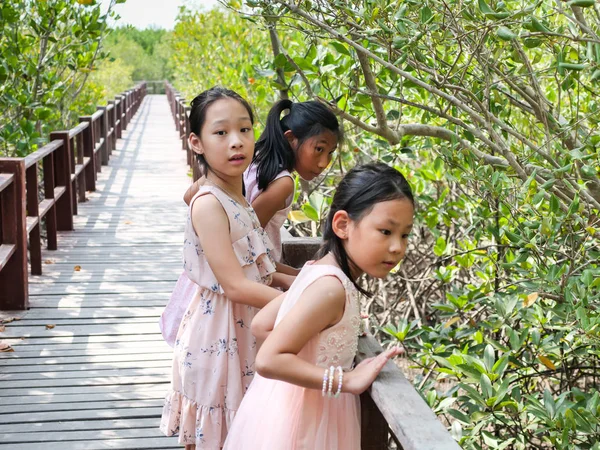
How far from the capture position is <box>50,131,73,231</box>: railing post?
762 cm

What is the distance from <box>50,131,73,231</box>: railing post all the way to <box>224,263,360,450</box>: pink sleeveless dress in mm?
5947

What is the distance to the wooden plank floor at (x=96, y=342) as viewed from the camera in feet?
12.1

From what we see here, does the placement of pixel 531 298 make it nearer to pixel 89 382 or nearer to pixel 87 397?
pixel 87 397

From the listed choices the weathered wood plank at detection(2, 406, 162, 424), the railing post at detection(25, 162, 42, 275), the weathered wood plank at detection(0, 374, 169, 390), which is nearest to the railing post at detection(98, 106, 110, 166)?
the railing post at detection(25, 162, 42, 275)

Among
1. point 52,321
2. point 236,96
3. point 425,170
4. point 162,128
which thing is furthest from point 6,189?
point 162,128

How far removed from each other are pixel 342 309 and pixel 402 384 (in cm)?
21

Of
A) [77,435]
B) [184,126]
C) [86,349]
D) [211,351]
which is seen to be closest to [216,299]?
[211,351]

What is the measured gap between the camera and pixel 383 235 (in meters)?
1.95

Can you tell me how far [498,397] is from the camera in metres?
2.59

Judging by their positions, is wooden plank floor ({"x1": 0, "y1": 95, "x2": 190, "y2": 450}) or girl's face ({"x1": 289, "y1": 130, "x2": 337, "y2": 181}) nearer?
girl's face ({"x1": 289, "y1": 130, "x2": 337, "y2": 181})

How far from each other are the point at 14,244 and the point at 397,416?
4074 mm

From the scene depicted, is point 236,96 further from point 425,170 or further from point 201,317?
point 425,170

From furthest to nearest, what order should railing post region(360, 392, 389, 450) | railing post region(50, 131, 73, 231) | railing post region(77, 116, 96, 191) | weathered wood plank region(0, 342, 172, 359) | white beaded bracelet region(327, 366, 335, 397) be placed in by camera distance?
1. railing post region(77, 116, 96, 191)
2. railing post region(50, 131, 73, 231)
3. weathered wood plank region(0, 342, 172, 359)
4. railing post region(360, 392, 389, 450)
5. white beaded bracelet region(327, 366, 335, 397)

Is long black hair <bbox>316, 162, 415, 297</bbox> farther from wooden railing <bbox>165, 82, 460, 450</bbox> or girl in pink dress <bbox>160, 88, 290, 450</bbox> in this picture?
girl in pink dress <bbox>160, 88, 290, 450</bbox>
